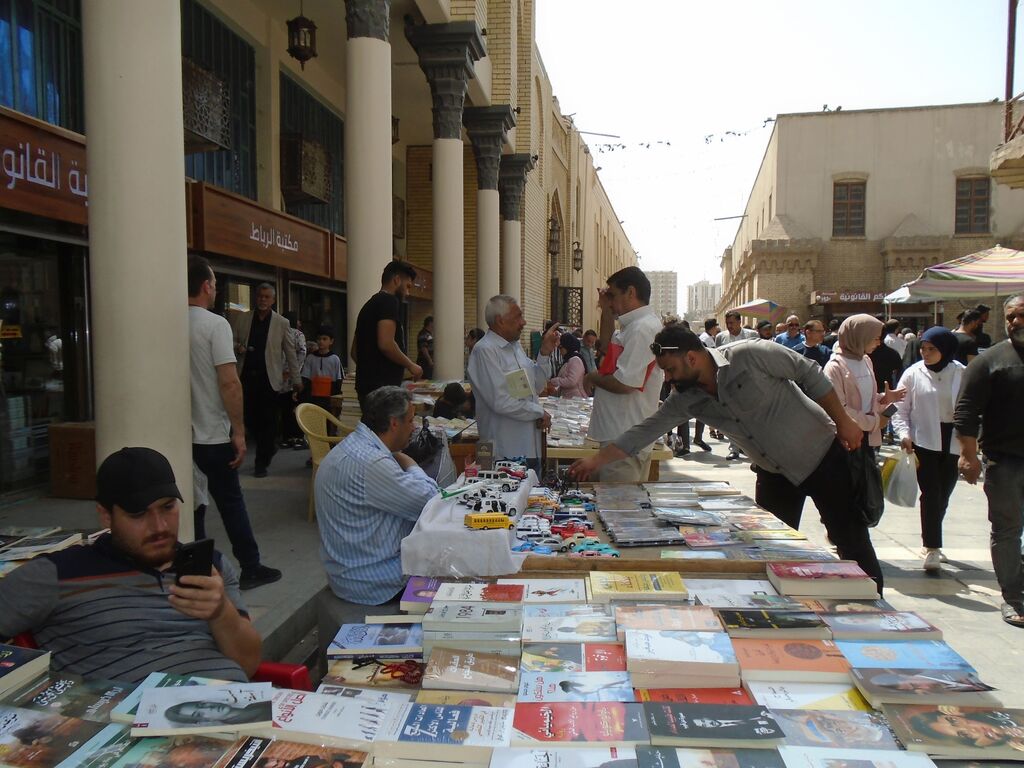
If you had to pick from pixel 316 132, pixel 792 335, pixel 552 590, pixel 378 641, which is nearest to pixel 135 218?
pixel 378 641

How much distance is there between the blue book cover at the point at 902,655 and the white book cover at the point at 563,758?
2.48 feet

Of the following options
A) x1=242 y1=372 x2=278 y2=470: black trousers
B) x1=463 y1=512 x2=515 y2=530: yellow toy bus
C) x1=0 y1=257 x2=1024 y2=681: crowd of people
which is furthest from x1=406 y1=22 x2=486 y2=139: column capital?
x1=463 y1=512 x2=515 y2=530: yellow toy bus

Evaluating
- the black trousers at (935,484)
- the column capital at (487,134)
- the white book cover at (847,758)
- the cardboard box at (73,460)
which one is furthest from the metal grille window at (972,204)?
the white book cover at (847,758)

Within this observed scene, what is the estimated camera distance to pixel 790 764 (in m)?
1.56

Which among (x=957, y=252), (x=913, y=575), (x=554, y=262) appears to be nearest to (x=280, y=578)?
(x=913, y=575)

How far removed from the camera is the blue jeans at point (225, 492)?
4.43 metres

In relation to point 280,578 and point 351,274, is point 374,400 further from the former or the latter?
point 351,274

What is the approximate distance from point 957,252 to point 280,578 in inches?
1171

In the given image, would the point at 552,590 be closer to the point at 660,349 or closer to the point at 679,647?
the point at 679,647

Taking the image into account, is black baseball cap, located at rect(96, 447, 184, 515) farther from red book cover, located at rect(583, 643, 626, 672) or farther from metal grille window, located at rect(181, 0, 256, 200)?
metal grille window, located at rect(181, 0, 256, 200)

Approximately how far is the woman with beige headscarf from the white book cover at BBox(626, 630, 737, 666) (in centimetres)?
356

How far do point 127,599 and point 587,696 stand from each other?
140cm

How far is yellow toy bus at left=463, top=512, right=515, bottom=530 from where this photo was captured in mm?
2781

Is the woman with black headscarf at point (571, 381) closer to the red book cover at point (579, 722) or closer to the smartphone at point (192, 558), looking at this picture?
the smartphone at point (192, 558)
